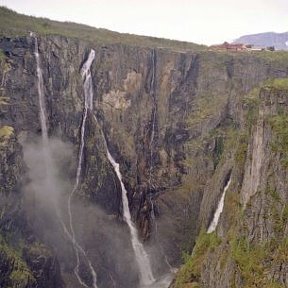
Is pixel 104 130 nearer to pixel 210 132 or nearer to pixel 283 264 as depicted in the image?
pixel 210 132

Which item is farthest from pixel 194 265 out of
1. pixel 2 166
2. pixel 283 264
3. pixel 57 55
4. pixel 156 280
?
pixel 57 55

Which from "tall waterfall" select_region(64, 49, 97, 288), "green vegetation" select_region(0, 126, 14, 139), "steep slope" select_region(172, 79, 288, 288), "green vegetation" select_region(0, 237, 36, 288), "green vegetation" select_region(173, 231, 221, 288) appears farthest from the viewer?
"tall waterfall" select_region(64, 49, 97, 288)

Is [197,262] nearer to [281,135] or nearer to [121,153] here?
[281,135]

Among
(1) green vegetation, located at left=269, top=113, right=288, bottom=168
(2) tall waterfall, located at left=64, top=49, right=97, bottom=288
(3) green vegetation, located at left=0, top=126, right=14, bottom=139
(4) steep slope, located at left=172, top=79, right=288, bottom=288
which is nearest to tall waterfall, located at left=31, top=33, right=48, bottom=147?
(2) tall waterfall, located at left=64, top=49, right=97, bottom=288

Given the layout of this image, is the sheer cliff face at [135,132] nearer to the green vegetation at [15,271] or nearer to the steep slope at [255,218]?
the green vegetation at [15,271]

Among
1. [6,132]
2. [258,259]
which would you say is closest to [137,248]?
[6,132]

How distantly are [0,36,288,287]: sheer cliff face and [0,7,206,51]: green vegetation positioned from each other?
149 centimetres

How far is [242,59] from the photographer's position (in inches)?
2491

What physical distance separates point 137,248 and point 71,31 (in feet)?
74.4

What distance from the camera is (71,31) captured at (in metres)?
63.5

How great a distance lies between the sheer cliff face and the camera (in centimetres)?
5350

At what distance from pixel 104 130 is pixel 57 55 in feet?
26.6

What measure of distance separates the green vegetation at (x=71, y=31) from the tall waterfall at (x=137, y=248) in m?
12.1

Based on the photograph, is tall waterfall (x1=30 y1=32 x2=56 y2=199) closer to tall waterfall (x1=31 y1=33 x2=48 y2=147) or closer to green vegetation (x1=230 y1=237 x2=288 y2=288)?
tall waterfall (x1=31 y1=33 x2=48 y2=147)
